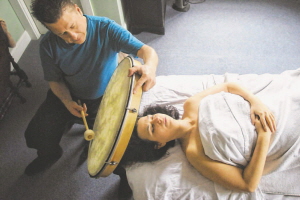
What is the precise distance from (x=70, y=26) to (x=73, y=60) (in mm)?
237

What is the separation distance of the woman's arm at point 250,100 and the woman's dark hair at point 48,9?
30.1 inches

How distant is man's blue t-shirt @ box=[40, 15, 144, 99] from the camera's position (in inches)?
46.5

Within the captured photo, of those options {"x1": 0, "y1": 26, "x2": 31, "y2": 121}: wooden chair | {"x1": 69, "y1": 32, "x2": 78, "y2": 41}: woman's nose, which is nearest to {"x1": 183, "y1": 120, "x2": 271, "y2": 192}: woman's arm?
{"x1": 69, "y1": 32, "x2": 78, "y2": 41}: woman's nose

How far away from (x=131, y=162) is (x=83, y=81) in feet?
1.75

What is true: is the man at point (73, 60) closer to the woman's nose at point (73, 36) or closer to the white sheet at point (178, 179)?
the woman's nose at point (73, 36)

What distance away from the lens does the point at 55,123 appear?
1.31 m

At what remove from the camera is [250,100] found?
45.8 inches

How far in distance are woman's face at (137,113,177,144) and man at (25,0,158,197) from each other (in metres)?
0.25

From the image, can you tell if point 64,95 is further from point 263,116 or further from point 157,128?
point 263,116

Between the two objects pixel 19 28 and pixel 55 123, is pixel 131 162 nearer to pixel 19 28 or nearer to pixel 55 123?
pixel 55 123

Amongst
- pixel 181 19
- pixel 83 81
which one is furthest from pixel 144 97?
pixel 181 19

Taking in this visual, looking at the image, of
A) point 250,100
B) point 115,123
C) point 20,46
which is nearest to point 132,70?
point 115,123

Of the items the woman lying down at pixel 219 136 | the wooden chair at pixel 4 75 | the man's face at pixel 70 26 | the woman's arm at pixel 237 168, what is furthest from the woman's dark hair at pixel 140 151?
the wooden chair at pixel 4 75

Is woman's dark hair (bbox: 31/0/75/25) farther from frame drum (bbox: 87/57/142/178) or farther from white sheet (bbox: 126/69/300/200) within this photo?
white sheet (bbox: 126/69/300/200)
